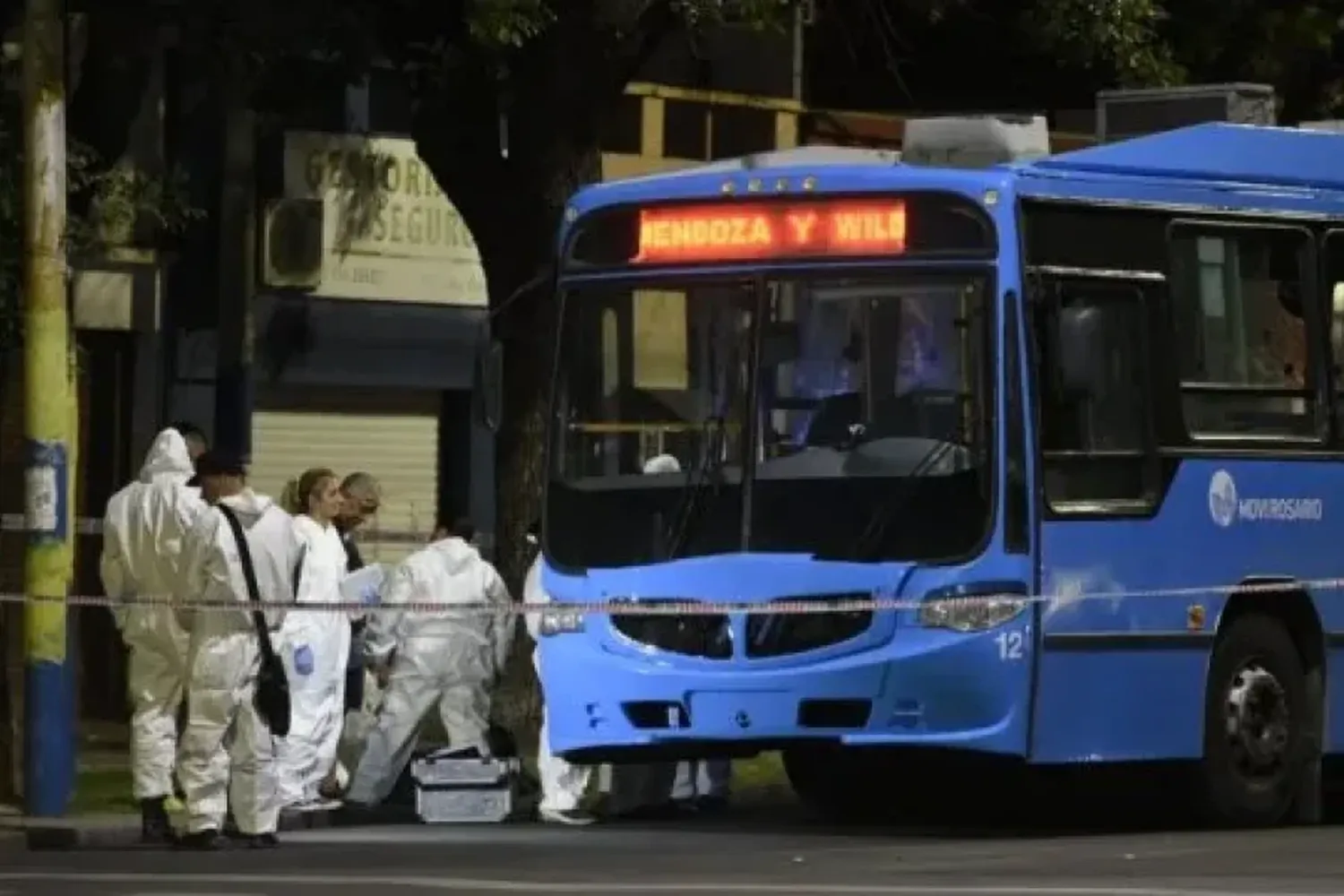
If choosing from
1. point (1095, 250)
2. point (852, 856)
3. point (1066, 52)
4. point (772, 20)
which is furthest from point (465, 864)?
point (1066, 52)

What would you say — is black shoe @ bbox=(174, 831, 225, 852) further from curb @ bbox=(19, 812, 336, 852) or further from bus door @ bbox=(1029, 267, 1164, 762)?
bus door @ bbox=(1029, 267, 1164, 762)

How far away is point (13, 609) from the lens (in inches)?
922

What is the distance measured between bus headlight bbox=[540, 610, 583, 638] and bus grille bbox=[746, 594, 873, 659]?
3.09 ft

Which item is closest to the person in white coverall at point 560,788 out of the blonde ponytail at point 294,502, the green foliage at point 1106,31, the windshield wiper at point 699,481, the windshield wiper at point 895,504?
the blonde ponytail at point 294,502

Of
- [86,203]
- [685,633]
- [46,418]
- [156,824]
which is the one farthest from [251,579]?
[86,203]

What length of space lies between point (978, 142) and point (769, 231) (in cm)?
101

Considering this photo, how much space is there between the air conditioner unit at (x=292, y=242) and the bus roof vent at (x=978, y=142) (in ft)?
33.3

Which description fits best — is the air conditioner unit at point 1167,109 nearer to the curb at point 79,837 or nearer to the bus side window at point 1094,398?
the bus side window at point 1094,398

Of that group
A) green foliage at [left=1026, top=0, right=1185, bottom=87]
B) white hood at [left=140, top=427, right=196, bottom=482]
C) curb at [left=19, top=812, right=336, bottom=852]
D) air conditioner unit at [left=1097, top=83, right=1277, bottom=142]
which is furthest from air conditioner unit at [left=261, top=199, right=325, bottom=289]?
white hood at [left=140, top=427, right=196, bottom=482]

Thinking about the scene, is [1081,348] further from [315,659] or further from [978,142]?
[315,659]

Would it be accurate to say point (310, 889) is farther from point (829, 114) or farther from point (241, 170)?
point (829, 114)

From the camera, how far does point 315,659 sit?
20062 mm

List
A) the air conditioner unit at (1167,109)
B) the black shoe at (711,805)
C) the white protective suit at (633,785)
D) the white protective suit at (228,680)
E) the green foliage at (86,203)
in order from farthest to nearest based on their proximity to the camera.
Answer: the green foliage at (86,203), the black shoe at (711,805), the white protective suit at (633,785), the air conditioner unit at (1167,109), the white protective suit at (228,680)

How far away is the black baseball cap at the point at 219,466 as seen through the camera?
58.0ft
